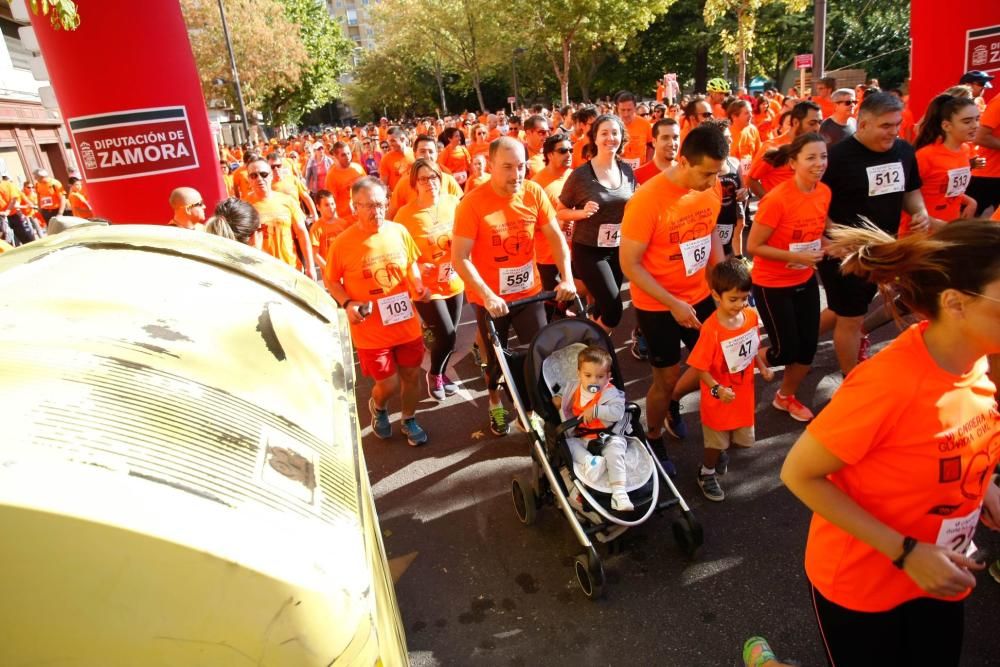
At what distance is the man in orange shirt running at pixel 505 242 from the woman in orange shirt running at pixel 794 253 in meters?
1.25

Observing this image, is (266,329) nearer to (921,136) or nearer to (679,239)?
(679,239)

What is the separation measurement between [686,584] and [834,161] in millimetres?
2792

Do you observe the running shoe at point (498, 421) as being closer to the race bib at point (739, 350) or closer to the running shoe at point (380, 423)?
the running shoe at point (380, 423)

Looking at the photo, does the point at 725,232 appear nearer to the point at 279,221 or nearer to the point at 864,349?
the point at 864,349

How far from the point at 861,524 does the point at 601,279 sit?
3.34m

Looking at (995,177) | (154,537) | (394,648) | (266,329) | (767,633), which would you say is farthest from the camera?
(995,177)

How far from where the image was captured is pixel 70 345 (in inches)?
62.7

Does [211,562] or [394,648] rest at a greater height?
[211,562]

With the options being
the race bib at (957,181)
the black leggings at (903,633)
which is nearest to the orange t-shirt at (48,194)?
the race bib at (957,181)

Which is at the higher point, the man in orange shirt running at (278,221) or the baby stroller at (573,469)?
the man in orange shirt running at (278,221)

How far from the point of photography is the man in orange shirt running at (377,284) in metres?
4.14

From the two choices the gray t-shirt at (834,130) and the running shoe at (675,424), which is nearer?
the running shoe at (675,424)

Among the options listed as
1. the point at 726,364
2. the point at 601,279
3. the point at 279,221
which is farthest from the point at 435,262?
the point at 726,364

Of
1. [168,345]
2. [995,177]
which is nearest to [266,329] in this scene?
[168,345]
